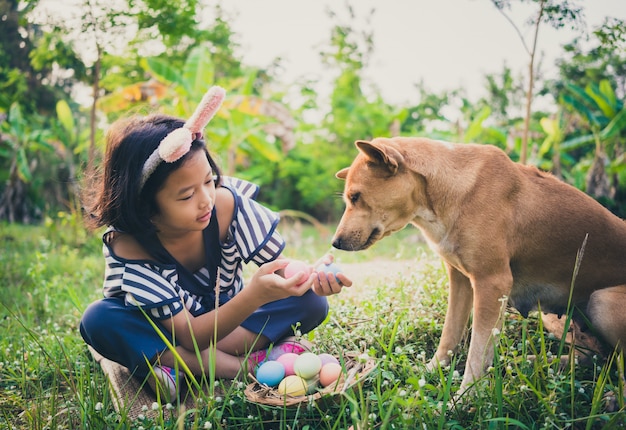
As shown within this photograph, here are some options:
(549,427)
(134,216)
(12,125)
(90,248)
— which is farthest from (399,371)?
(12,125)

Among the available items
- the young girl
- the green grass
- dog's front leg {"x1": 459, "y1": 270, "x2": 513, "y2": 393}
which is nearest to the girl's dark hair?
the young girl

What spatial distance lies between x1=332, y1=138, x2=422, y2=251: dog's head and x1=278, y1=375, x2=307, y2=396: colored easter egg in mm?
967

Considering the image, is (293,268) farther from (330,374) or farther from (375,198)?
(375,198)

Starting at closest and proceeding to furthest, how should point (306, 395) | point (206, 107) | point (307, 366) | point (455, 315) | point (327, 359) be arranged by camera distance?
point (306, 395) → point (307, 366) → point (206, 107) → point (327, 359) → point (455, 315)

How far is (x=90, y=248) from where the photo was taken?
7.23 meters

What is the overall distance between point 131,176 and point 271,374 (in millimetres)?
1211

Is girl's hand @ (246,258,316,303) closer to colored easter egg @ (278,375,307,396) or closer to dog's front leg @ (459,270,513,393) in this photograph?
colored easter egg @ (278,375,307,396)

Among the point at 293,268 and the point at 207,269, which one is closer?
the point at 293,268

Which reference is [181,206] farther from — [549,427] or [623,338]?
[623,338]

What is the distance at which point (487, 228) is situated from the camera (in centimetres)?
275

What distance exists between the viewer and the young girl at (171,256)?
2463 mm

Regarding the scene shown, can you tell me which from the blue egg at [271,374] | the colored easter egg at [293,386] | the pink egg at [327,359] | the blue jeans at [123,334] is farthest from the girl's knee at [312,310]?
the colored easter egg at [293,386]

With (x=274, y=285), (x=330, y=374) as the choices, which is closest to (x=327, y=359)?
(x=330, y=374)

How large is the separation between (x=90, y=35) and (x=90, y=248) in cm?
307
